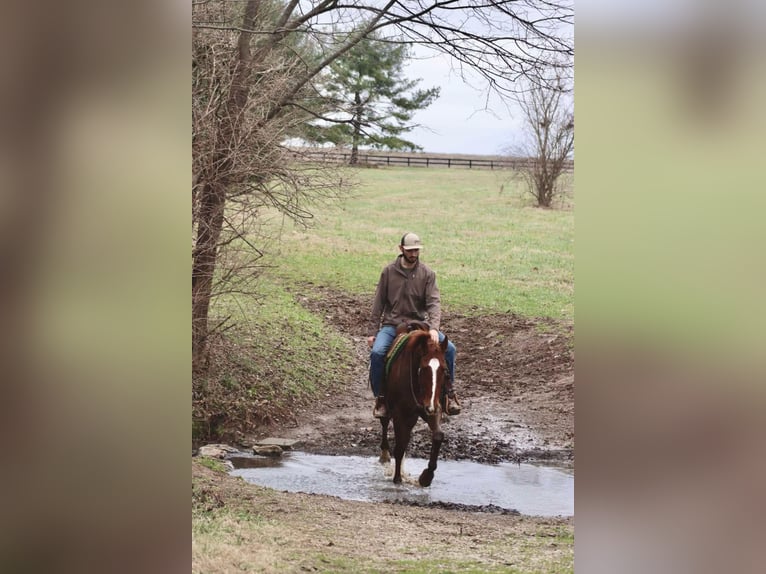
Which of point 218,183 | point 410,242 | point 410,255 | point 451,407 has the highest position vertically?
point 218,183

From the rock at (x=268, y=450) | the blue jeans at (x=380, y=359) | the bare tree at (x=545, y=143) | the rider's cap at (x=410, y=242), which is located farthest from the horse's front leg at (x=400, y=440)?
the bare tree at (x=545, y=143)

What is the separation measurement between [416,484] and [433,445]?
104 centimetres

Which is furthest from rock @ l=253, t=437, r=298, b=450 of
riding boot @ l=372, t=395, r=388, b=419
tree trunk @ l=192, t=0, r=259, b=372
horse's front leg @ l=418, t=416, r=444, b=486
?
riding boot @ l=372, t=395, r=388, b=419

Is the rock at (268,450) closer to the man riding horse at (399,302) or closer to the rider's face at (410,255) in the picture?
the man riding horse at (399,302)

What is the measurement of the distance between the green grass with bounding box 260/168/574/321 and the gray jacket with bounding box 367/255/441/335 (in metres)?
6.33

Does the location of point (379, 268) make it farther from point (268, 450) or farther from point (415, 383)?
point (415, 383)

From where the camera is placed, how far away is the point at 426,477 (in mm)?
9328

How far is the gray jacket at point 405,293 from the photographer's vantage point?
9086 mm

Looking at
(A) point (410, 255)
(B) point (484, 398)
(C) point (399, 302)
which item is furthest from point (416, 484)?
(B) point (484, 398)

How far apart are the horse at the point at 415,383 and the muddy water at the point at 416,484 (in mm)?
352
